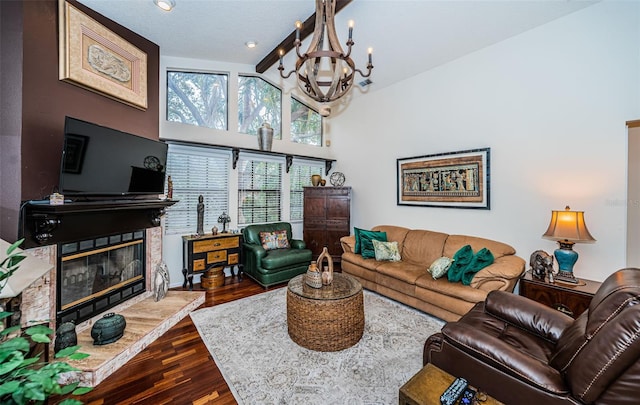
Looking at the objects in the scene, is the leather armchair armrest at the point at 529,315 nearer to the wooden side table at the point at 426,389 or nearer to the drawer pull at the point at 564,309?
the drawer pull at the point at 564,309

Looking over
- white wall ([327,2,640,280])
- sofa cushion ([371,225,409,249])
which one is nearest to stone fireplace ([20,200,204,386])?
sofa cushion ([371,225,409,249])

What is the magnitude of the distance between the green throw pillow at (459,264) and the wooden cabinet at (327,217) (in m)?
2.21

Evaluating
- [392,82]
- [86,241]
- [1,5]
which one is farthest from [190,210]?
[392,82]

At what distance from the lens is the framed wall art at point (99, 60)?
2.30 metres

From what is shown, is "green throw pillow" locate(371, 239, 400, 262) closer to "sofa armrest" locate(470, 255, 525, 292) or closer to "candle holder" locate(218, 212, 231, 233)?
"sofa armrest" locate(470, 255, 525, 292)

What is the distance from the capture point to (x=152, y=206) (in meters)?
2.97

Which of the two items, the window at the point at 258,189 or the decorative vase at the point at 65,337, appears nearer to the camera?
the decorative vase at the point at 65,337

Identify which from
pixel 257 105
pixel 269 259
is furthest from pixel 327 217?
pixel 257 105

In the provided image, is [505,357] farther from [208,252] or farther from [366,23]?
[208,252]

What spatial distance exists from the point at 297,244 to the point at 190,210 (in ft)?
6.11

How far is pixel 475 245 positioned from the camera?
329 cm

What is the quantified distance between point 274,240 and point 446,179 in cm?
291

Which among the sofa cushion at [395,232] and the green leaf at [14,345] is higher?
the green leaf at [14,345]

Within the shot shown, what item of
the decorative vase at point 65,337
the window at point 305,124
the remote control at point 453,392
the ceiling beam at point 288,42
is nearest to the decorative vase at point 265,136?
the window at point 305,124
